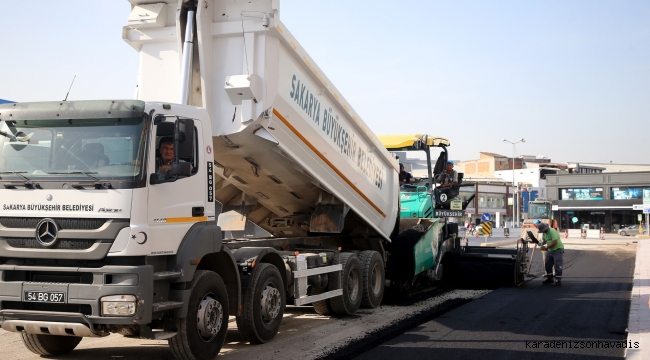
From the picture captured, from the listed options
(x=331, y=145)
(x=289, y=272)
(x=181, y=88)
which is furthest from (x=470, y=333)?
(x=181, y=88)

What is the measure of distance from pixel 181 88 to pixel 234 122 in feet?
2.27

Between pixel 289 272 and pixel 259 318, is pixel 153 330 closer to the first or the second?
pixel 259 318

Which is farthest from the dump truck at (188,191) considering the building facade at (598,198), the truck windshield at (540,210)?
the building facade at (598,198)

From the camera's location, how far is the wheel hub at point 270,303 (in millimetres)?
7570

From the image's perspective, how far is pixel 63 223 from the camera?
5715 mm

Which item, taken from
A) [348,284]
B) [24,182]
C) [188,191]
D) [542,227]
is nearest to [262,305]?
[188,191]

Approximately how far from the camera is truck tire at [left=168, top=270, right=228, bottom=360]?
6133 mm

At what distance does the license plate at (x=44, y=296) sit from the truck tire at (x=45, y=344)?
1.24 meters

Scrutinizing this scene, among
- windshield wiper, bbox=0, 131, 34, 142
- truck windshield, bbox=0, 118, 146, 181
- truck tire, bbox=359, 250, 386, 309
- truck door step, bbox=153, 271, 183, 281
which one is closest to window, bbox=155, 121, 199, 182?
truck windshield, bbox=0, 118, 146, 181

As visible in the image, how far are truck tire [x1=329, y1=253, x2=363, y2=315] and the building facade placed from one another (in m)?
57.9

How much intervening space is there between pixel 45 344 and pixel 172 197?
89.6 inches

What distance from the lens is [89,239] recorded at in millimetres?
5660

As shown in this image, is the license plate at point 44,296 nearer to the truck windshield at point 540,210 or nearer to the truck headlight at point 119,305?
the truck headlight at point 119,305

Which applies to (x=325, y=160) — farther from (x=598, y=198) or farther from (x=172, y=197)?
(x=598, y=198)
